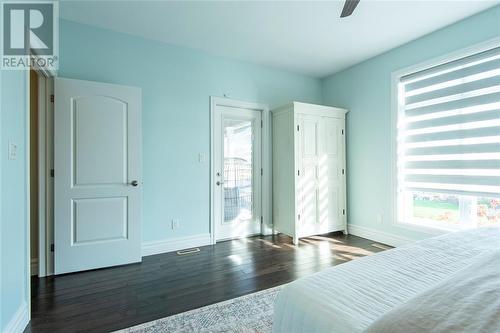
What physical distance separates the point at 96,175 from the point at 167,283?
53.7 inches

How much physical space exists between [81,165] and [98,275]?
1.14 m

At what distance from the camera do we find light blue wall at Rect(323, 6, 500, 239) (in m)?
2.96

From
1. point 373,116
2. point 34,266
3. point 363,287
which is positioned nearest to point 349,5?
point 363,287

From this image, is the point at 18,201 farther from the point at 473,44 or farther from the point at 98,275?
the point at 473,44

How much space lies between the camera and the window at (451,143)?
2.52 metres

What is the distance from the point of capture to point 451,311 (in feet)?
2.10

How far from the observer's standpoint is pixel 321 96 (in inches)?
179

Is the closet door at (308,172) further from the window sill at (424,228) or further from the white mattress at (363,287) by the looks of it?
the white mattress at (363,287)

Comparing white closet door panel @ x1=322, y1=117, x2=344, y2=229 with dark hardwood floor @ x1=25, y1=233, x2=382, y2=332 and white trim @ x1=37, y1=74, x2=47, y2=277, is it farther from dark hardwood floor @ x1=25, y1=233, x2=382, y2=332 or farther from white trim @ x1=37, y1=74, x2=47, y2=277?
white trim @ x1=37, y1=74, x2=47, y2=277

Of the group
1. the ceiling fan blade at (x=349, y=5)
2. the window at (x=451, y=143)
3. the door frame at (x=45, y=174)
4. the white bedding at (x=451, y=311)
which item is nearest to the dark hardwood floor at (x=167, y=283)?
the door frame at (x=45, y=174)

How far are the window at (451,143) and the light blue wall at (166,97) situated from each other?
93.7 inches

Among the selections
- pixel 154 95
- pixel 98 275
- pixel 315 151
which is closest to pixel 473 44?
pixel 315 151

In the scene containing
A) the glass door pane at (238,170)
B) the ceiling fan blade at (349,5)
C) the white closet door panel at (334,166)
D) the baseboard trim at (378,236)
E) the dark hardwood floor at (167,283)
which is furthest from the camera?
the white closet door panel at (334,166)

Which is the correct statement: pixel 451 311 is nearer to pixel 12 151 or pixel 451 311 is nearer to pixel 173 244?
pixel 12 151
